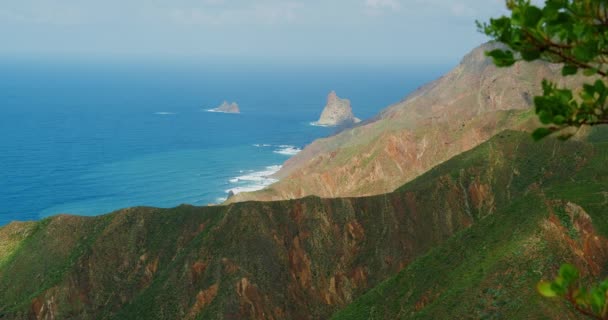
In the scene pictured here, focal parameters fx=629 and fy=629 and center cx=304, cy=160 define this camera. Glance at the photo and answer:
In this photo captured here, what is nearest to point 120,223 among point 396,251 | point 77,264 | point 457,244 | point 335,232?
point 77,264

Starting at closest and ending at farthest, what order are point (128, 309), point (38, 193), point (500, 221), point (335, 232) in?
point (500, 221) → point (128, 309) → point (335, 232) → point (38, 193)

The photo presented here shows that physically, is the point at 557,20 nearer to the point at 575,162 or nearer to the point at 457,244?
the point at 457,244

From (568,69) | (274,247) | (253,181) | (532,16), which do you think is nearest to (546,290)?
(568,69)

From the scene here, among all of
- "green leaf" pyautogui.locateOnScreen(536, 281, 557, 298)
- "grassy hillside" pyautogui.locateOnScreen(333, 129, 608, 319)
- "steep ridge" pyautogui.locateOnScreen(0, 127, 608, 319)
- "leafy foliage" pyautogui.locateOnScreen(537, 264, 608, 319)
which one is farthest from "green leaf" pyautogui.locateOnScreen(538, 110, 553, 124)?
"steep ridge" pyautogui.locateOnScreen(0, 127, 608, 319)

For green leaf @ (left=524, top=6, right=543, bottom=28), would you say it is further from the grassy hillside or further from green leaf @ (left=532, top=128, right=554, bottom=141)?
the grassy hillside

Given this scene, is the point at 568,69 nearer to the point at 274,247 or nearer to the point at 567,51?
the point at 567,51
